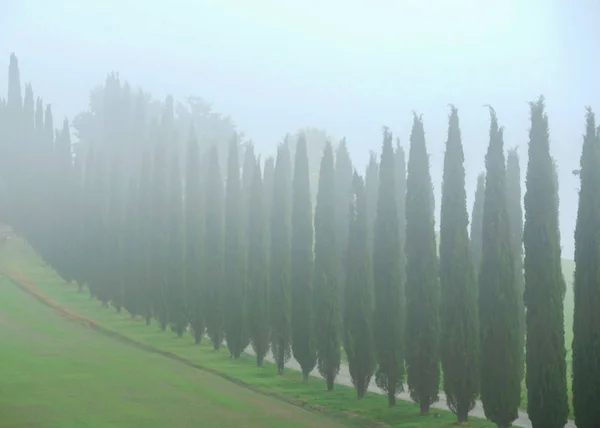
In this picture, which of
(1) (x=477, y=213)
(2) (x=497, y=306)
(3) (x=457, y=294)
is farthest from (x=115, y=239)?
(2) (x=497, y=306)

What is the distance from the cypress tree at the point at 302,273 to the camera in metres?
25.8

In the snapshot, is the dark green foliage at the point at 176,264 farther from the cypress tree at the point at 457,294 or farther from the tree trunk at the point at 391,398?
the cypress tree at the point at 457,294

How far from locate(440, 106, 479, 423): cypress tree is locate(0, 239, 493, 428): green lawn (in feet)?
3.64

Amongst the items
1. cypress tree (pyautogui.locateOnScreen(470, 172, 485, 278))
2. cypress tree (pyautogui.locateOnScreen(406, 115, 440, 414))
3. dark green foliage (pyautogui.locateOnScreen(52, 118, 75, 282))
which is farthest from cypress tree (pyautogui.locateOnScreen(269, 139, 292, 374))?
dark green foliage (pyautogui.locateOnScreen(52, 118, 75, 282))

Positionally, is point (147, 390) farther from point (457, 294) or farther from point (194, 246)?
point (194, 246)

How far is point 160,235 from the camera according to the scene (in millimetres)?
36438

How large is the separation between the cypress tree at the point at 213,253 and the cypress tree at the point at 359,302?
27.7 ft

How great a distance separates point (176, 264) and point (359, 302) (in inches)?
524

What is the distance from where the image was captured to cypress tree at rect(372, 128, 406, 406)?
22.2m

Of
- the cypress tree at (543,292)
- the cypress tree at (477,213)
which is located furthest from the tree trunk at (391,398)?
the cypress tree at (477,213)

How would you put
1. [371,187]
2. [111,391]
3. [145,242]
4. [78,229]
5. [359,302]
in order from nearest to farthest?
[111,391] < [359,302] < [371,187] < [145,242] < [78,229]

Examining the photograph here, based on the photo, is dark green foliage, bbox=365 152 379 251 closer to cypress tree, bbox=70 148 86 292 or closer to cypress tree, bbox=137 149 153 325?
cypress tree, bbox=137 149 153 325

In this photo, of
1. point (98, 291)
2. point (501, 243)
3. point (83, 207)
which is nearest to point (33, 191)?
point (83, 207)

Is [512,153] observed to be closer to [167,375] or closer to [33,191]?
[167,375]
